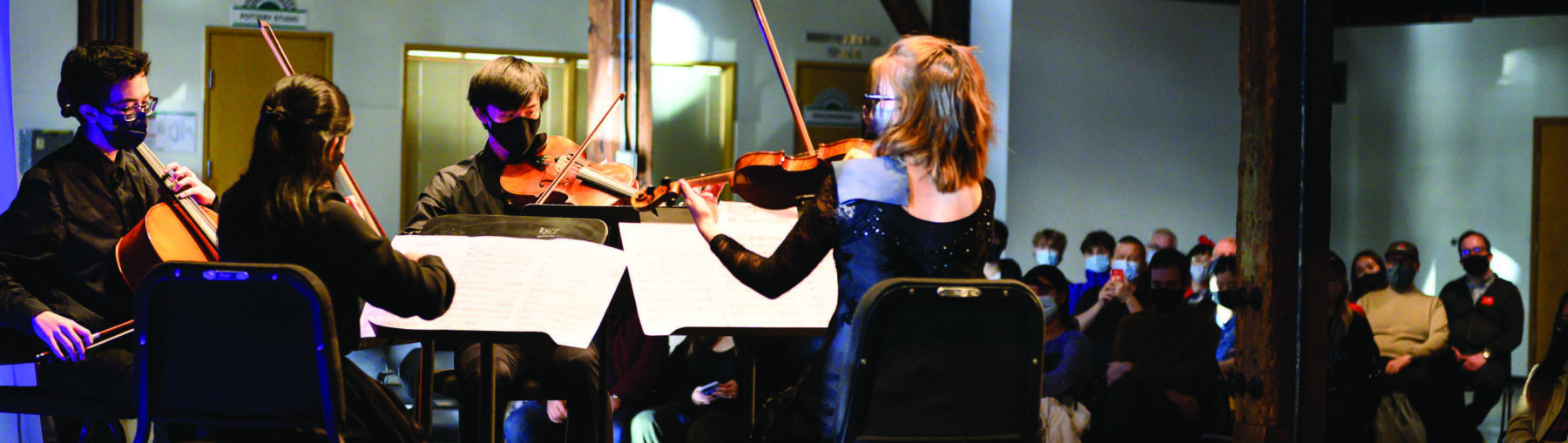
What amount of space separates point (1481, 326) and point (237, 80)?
6.80 m

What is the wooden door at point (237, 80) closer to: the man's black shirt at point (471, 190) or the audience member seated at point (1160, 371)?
the man's black shirt at point (471, 190)

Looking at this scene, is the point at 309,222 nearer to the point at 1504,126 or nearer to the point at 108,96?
the point at 108,96

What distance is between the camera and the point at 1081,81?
24.5 ft

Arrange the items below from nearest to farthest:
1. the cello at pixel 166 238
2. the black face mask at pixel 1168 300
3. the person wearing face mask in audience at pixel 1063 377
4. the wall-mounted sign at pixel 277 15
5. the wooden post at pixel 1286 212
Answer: the cello at pixel 166 238 < the wooden post at pixel 1286 212 < the person wearing face mask in audience at pixel 1063 377 < the black face mask at pixel 1168 300 < the wall-mounted sign at pixel 277 15

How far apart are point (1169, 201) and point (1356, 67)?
5.62 feet

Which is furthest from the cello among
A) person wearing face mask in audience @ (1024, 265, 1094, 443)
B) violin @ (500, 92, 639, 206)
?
person wearing face mask in audience @ (1024, 265, 1094, 443)

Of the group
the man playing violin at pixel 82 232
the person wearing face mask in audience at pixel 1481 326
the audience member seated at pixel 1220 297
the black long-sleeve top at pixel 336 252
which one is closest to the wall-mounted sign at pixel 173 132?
the man playing violin at pixel 82 232

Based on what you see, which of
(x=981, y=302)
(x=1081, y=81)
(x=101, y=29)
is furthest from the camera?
(x=1081, y=81)

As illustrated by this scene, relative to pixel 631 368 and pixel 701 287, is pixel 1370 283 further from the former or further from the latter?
pixel 701 287

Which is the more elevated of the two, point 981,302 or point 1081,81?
point 1081,81

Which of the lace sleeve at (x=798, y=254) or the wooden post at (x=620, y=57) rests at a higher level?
the wooden post at (x=620, y=57)

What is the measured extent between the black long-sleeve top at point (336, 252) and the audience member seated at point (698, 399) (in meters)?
2.09

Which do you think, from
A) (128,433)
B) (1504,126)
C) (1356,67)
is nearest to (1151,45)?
(1356,67)

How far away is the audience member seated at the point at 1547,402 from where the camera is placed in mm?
2971
